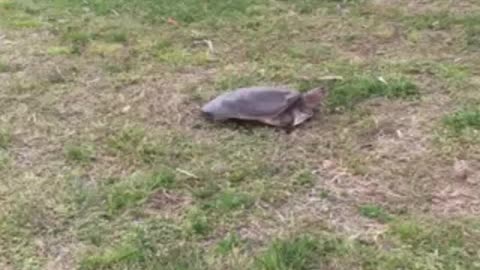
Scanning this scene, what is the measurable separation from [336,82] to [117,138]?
1048mm

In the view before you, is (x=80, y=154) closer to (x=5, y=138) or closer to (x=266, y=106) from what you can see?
(x=5, y=138)

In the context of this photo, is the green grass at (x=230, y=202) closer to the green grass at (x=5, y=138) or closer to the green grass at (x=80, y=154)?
the green grass at (x=80, y=154)

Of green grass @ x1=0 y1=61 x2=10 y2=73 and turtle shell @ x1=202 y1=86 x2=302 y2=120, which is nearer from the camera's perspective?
turtle shell @ x1=202 y1=86 x2=302 y2=120

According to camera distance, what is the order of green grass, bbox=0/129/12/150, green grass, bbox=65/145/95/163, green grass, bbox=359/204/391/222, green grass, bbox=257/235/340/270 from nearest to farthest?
green grass, bbox=257/235/340/270
green grass, bbox=359/204/391/222
green grass, bbox=65/145/95/163
green grass, bbox=0/129/12/150

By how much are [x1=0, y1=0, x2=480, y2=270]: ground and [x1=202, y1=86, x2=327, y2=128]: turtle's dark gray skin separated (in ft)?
0.17

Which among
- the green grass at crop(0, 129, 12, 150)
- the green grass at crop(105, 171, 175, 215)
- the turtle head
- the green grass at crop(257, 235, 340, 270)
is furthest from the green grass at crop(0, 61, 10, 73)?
the green grass at crop(257, 235, 340, 270)

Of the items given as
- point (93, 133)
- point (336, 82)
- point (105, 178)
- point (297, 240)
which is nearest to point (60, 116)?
point (93, 133)

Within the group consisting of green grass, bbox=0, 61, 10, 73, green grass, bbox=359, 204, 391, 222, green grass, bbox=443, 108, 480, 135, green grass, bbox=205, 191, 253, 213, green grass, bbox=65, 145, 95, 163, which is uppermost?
green grass, bbox=359, 204, 391, 222

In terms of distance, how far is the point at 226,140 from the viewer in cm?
312

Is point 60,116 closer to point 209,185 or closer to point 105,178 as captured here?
point 105,178

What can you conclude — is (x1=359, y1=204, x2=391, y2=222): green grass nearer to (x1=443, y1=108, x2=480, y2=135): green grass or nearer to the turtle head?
(x1=443, y1=108, x2=480, y2=135): green grass

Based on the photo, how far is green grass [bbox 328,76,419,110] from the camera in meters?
3.39

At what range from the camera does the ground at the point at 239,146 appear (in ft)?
7.92

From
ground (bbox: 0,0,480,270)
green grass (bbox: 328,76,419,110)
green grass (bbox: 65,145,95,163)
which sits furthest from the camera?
green grass (bbox: 328,76,419,110)
